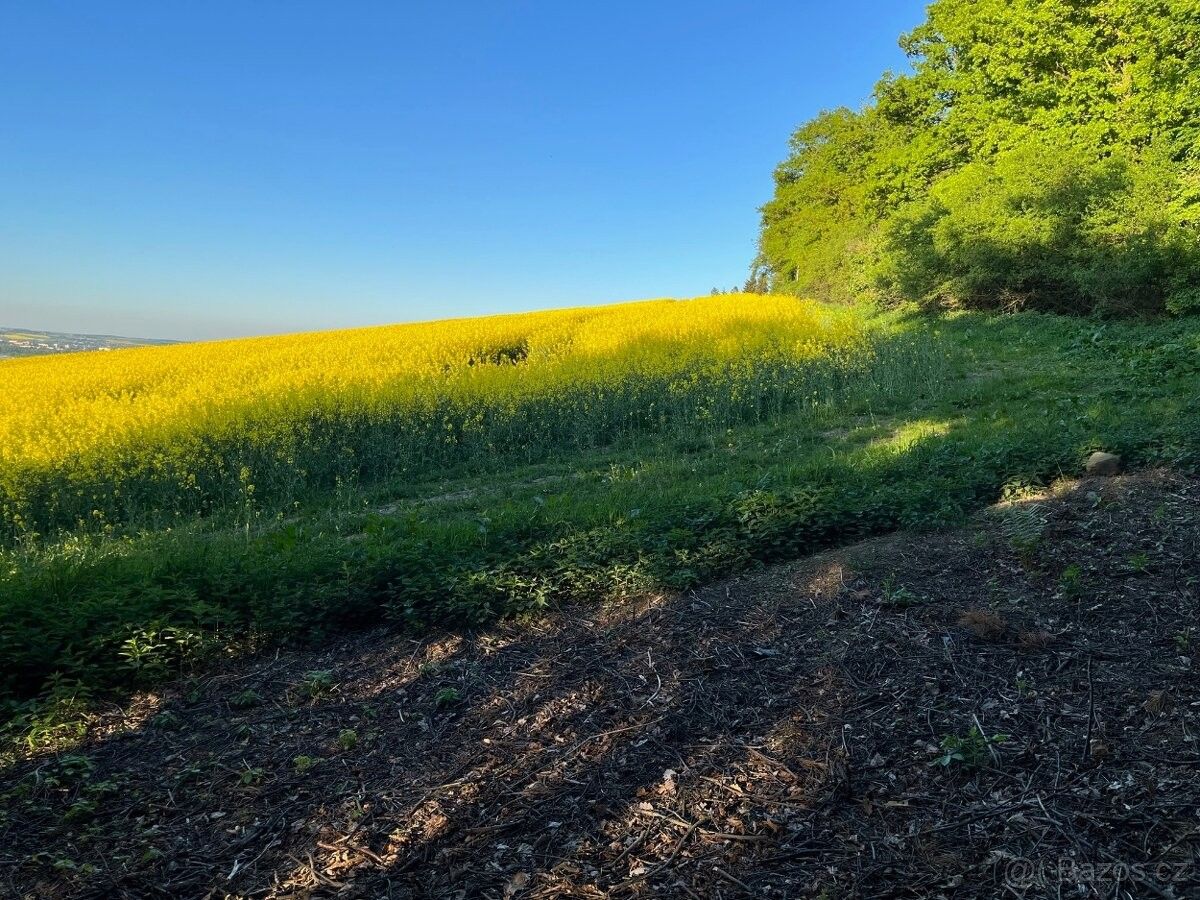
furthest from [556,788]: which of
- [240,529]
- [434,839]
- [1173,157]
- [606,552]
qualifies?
[1173,157]

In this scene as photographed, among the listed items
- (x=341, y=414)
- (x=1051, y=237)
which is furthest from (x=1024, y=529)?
(x=1051, y=237)

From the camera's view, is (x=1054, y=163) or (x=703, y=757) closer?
(x=703, y=757)

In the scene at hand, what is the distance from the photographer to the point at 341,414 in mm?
9820

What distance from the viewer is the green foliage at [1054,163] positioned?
45.1 feet

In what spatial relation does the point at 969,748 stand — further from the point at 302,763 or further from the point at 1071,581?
the point at 302,763

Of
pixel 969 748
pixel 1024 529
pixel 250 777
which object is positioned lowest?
pixel 250 777

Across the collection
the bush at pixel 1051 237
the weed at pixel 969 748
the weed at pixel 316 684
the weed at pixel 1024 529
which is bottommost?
the weed at pixel 316 684

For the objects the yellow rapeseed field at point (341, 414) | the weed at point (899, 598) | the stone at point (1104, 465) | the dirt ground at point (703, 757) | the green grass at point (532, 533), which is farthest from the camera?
the yellow rapeseed field at point (341, 414)

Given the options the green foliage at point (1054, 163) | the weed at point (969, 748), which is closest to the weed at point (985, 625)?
the weed at point (969, 748)

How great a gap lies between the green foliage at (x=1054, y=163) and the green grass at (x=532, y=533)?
260 inches

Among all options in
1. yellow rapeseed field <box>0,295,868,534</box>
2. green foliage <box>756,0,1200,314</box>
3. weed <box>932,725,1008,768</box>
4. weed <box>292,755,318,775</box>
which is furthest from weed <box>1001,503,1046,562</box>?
green foliage <box>756,0,1200,314</box>

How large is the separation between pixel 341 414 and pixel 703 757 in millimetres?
8397

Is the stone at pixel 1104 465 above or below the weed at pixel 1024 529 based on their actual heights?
above

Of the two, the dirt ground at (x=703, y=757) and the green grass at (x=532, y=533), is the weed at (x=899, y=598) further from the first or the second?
the green grass at (x=532, y=533)
